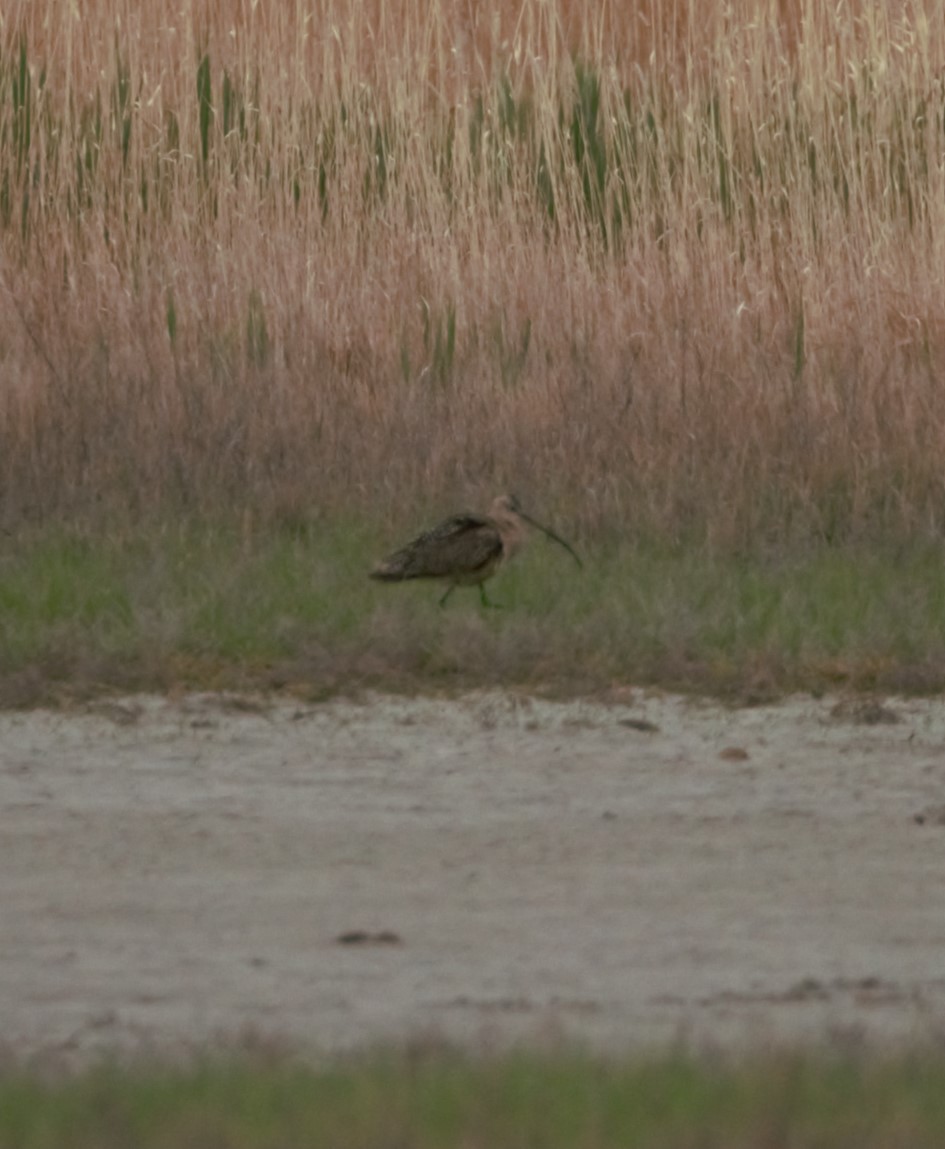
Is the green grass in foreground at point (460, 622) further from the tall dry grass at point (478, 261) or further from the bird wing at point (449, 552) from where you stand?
the tall dry grass at point (478, 261)

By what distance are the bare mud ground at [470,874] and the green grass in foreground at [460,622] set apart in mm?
199

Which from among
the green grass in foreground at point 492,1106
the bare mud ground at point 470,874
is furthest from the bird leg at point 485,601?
the green grass in foreground at point 492,1106

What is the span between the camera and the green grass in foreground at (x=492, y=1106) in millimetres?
3104

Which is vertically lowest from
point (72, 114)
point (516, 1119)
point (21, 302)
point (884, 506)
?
point (516, 1119)

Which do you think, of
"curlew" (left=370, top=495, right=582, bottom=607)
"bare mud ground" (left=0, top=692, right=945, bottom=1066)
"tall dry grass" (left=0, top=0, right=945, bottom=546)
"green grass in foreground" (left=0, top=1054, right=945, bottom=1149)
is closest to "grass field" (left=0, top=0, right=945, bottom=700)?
"tall dry grass" (left=0, top=0, right=945, bottom=546)

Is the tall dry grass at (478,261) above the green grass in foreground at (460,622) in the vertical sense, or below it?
above

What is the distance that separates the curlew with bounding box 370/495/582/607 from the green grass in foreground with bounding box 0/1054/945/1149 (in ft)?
14.1

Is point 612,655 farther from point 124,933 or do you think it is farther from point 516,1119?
point 516,1119

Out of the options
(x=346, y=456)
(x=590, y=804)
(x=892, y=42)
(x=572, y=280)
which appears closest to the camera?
(x=590, y=804)

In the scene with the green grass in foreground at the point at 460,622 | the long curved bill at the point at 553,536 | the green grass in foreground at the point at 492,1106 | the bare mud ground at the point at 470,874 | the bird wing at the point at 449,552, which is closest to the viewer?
the green grass in foreground at the point at 492,1106

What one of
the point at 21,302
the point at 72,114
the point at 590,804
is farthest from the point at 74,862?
the point at 72,114

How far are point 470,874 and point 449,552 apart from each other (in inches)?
112

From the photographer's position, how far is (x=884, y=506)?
927 centimetres

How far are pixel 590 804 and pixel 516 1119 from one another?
2572mm
